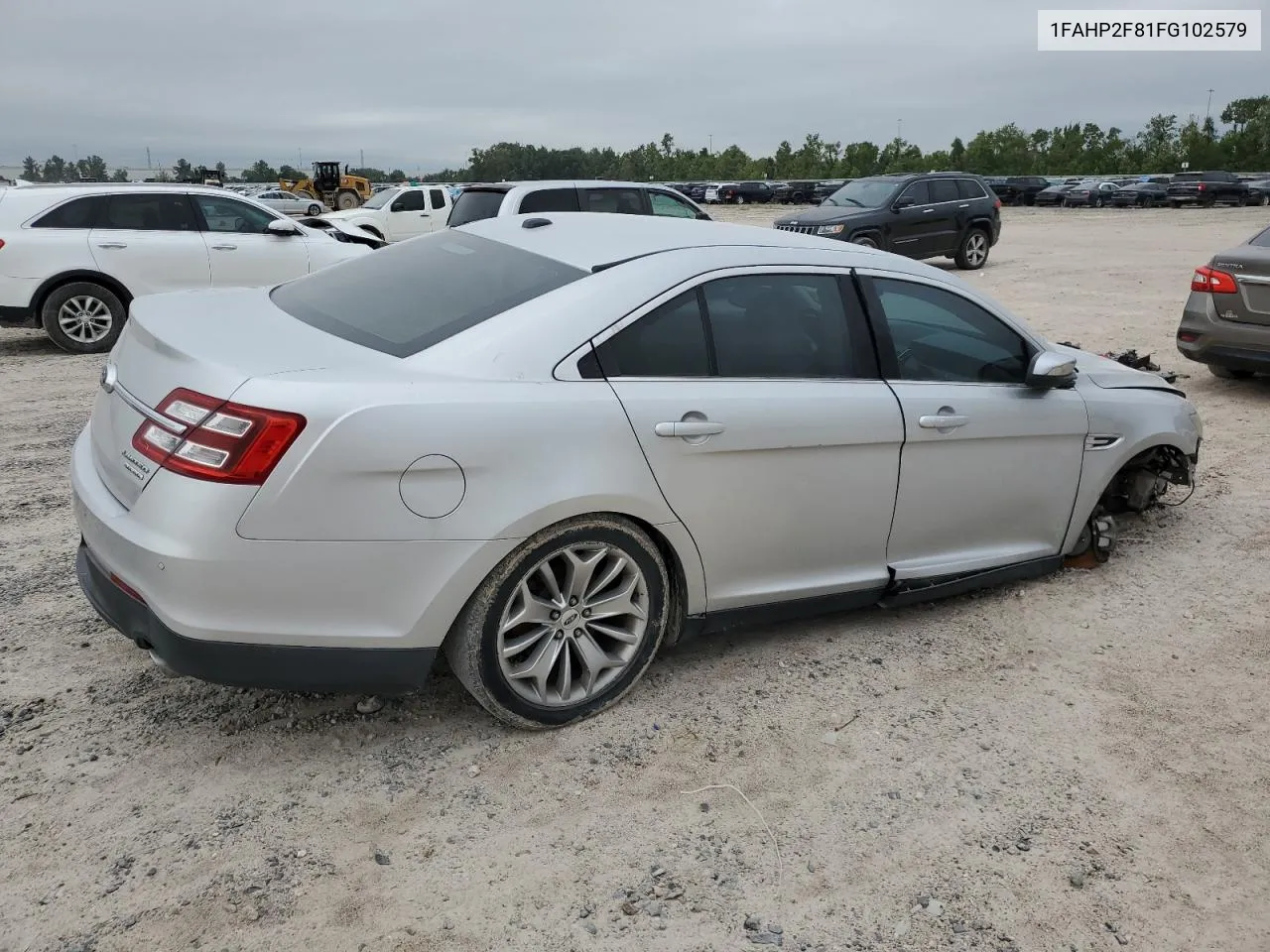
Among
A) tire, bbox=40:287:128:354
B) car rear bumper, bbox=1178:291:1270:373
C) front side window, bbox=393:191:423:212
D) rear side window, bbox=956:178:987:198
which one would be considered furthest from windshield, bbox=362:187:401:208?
car rear bumper, bbox=1178:291:1270:373

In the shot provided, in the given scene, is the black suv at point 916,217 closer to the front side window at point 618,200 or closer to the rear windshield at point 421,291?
the front side window at point 618,200

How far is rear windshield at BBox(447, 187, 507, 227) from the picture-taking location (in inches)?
472

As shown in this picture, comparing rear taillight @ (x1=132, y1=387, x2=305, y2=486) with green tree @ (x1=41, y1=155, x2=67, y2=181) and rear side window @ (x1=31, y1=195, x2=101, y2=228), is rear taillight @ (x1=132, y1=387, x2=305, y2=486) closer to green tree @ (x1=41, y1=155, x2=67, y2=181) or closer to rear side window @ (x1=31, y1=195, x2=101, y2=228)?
rear side window @ (x1=31, y1=195, x2=101, y2=228)

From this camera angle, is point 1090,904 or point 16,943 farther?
point 1090,904

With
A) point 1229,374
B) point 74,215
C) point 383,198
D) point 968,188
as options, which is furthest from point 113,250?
point 383,198

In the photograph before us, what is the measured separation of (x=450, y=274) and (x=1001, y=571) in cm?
253

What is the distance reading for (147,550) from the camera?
271 cm

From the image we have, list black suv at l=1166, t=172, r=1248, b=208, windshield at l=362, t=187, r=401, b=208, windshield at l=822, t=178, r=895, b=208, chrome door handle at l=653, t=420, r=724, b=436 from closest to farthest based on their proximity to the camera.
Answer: chrome door handle at l=653, t=420, r=724, b=436
windshield at l=822, t=178, r=895, b=208
windshield at l=362, t=187, r=401, b=208
black suv at l=1166, t=172, r=1248, b=208

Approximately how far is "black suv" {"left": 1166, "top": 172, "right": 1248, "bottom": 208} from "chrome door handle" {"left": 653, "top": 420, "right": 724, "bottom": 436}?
4924cm

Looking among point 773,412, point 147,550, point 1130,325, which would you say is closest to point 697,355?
point 773,412

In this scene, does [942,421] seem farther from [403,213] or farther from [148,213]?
[403,213]

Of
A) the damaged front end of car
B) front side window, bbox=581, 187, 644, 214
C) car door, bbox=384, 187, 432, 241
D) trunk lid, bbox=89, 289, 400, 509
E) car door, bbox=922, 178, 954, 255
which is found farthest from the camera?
car door, bbox=384, 187, 432, 241

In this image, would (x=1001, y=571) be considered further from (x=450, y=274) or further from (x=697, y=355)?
(x=450, y=274)

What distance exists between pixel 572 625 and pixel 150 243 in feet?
28.3
